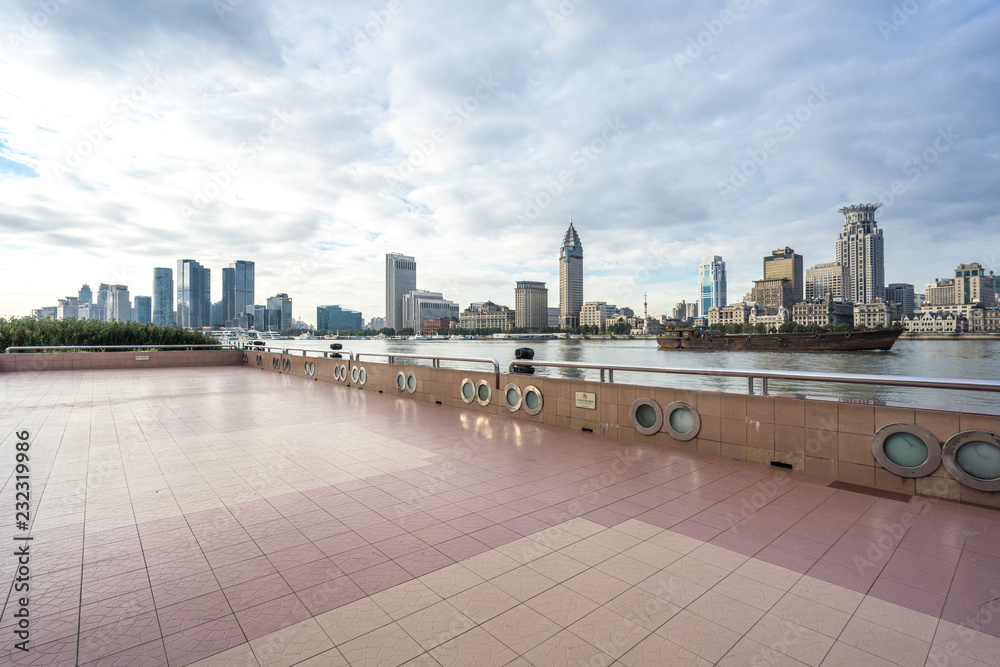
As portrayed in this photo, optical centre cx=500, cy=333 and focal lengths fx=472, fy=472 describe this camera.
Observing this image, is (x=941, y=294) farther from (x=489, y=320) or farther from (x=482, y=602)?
(x=482, y=602)

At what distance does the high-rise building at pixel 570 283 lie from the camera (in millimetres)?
147488

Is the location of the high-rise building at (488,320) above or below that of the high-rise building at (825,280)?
below

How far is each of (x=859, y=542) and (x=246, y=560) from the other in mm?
4082

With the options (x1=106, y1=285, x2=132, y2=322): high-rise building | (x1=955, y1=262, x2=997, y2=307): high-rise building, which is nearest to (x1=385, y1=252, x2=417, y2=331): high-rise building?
(x1=106, y1=285, x2=132, y2=322): high-rise building

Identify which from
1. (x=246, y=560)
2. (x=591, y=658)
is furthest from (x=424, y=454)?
(x=591, y=658)

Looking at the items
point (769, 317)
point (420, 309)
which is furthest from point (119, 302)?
point (769, 317)

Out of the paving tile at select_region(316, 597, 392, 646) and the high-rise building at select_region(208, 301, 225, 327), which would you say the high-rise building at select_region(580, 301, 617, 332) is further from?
the paving tile at select_region(316, 597, 392, 646)

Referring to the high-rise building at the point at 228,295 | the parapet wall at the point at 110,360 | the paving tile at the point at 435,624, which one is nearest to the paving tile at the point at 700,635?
the paving tile at the point at 435,624

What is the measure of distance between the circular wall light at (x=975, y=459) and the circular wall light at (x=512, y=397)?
523cm

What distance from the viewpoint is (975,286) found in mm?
126062

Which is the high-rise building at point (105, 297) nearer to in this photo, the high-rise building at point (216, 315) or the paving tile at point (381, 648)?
the high-rise building at point (216, 315)

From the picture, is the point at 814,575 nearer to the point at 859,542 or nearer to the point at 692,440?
the point at 859,542

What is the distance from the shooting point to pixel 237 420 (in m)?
7.97

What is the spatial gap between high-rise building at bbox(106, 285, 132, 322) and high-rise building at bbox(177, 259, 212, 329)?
5791 millimetres
